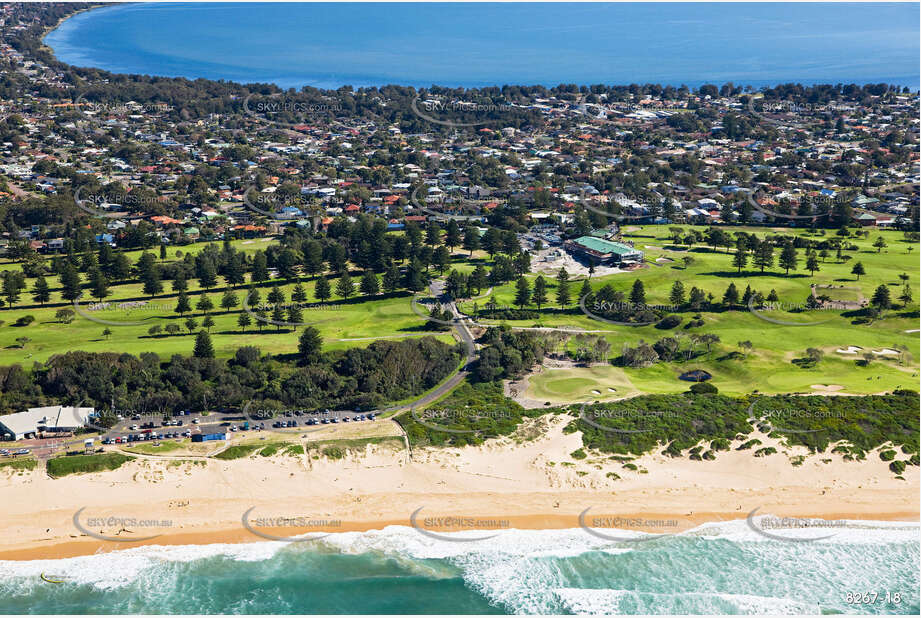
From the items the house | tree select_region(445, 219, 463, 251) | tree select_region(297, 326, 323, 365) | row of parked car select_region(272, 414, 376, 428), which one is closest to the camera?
the house

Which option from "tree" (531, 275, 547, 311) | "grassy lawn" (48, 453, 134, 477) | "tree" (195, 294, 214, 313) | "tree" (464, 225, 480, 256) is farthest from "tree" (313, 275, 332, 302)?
"grassy lawn" (48, 453, 134, 477)

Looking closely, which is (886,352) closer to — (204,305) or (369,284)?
(369,284)

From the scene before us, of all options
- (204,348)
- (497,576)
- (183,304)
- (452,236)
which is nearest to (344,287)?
(183,304)

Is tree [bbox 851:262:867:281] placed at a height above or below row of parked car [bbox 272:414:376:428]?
above

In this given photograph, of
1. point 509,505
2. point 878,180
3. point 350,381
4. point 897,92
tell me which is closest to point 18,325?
point 350,381

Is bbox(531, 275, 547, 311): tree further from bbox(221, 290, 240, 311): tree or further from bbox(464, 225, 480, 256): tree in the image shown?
bbox(221, 290, 240, 311): tree

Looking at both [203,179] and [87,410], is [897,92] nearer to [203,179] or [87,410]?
[203,179]
